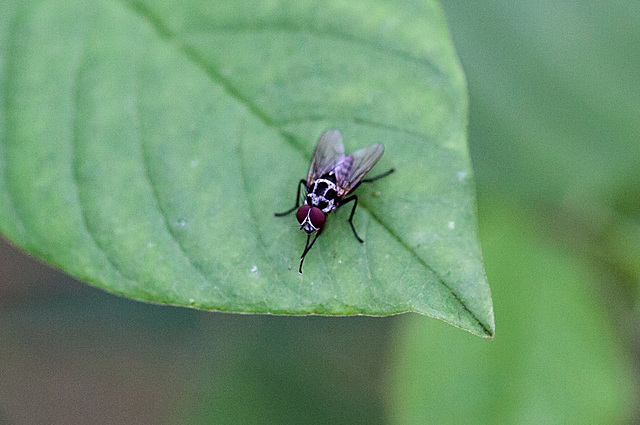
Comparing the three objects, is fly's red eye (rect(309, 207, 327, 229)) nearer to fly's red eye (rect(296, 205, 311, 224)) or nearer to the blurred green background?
fly's red eye (rect(296, 205, 311, 224))

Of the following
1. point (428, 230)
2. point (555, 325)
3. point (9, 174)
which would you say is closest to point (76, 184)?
point (9, 174)

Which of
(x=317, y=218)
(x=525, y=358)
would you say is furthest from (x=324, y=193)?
(x=525, y=358)

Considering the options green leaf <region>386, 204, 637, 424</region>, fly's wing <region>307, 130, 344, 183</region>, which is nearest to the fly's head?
fly's wing <region>307, 130, 344, 183</region>

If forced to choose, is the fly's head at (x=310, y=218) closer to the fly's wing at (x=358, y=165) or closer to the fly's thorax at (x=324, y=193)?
the fly's thorax at (x=324, y=193)

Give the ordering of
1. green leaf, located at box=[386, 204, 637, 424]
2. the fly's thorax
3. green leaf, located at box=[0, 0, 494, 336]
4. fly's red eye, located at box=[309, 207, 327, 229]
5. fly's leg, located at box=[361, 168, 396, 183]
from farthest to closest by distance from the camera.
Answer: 1. green leaf, located at box=[386, 204, 637, 424]
2. the fly's thorax
3. fly's red eye, located at box=[309, 207, 327, 229]
4. fly's leg, located at box=[361, 168, 396, 183]
5. green leaf, located at box=[0, 0, 494, 336]

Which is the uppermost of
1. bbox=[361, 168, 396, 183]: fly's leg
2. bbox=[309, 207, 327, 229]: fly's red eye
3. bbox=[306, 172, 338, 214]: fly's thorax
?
bbox=[361, 168, 396, 183]: fly's leg

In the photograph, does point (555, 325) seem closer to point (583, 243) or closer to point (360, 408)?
point (583, 243)

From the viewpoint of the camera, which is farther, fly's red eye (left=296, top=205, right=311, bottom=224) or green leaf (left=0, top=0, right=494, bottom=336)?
fly's red eye (left=296, top=205, right=311, bottom=224)

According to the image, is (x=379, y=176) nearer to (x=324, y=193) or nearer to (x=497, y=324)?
(x=324, y=193)
